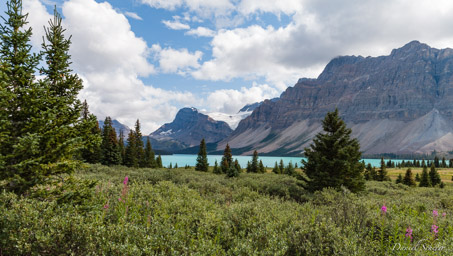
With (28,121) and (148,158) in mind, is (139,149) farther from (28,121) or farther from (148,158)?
(28,121)

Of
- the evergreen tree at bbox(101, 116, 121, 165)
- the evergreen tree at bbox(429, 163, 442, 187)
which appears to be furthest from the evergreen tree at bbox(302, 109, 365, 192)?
the evergreen tree at bbox(101, 116, 121, 165)

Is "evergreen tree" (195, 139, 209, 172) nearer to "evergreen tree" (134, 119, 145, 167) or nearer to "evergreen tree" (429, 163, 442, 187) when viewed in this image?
"evergreen tree" (134, 119, 145, 167)

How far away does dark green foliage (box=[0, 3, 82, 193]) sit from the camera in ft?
23.3

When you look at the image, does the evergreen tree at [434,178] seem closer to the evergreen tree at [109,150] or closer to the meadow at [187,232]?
the meadow at [187,232]

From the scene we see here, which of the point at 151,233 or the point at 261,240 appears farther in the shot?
the point at 261,240

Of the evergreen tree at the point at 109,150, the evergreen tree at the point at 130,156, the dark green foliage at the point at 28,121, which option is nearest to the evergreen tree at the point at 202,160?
the evergreen tree at the point at 130,156

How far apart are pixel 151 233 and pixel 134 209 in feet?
7.02

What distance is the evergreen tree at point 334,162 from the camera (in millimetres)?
17531

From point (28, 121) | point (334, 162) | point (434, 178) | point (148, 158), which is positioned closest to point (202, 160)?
point (148, 158)

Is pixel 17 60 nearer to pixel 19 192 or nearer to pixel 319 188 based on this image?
pixel 19 192

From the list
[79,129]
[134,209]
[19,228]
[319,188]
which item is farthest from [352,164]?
[19,228]

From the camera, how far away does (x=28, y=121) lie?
7566mm

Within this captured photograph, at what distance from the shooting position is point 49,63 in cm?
864

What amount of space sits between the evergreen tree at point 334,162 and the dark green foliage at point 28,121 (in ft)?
53.3
